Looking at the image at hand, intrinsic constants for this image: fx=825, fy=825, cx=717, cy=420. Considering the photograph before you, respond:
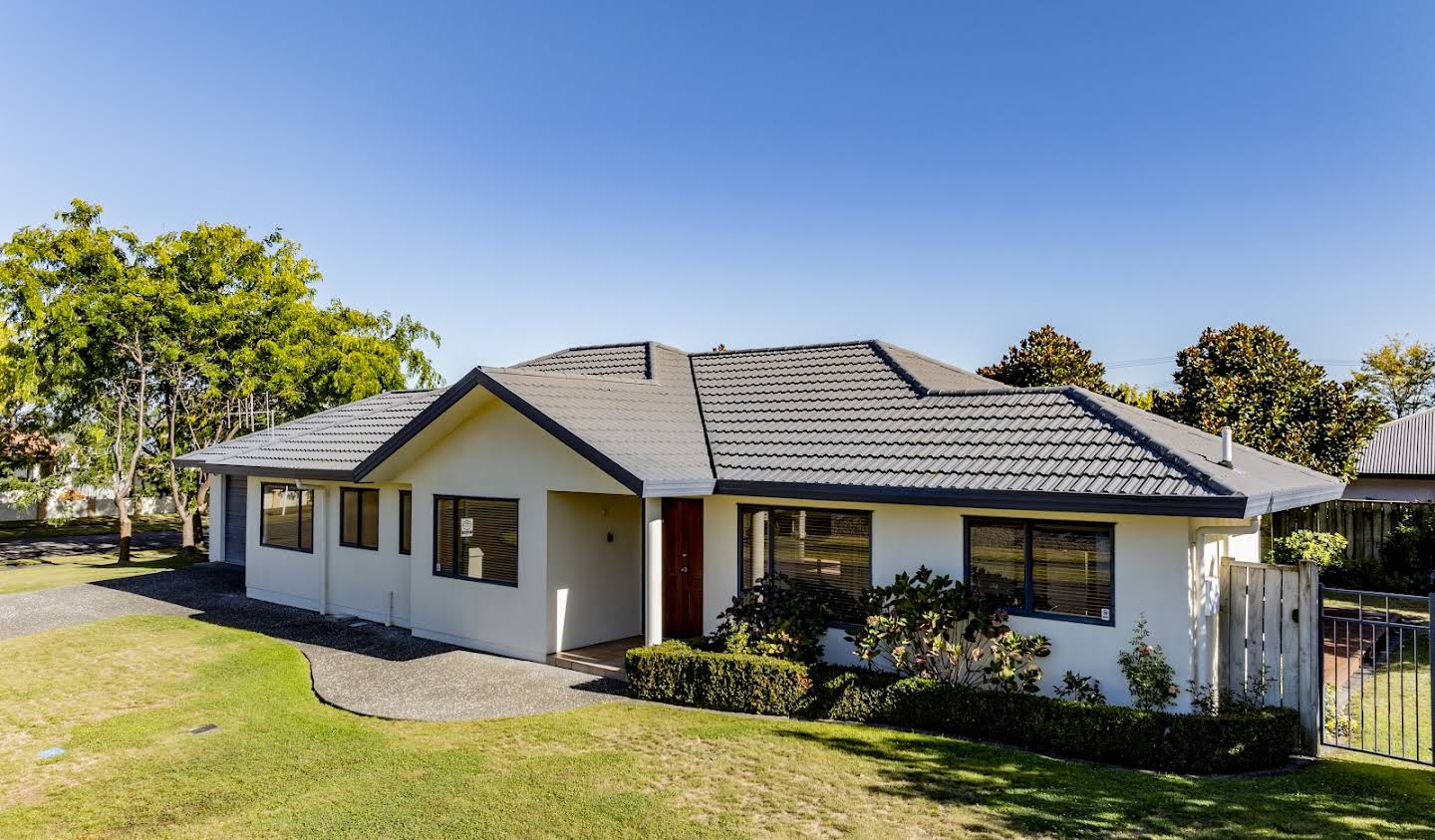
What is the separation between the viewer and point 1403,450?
29.0 m

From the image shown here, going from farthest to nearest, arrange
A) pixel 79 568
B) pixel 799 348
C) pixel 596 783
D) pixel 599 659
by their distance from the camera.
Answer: pixel 79 568 → pixel 799 348 → pixel 599 659 → pixel 596 783

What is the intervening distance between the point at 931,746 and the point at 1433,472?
2727 centimetres

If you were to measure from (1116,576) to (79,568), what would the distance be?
27423mm

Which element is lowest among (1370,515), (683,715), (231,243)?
(683,715)

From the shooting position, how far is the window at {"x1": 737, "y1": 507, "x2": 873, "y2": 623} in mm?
11258

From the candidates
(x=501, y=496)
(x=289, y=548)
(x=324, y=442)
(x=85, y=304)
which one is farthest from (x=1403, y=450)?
(x=85, y=304)

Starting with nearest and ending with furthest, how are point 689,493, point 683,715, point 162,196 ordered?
1. point 683,715
2. point 689,493
3. point 162,196

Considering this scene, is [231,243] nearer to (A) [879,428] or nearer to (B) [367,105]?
(B) [367,105]

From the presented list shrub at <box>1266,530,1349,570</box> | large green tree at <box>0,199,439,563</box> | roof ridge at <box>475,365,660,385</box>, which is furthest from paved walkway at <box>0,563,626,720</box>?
shrub at <box>1266,530,1349,570</box>

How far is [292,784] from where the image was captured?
316 inches

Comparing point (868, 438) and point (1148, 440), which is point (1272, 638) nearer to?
point (1148, 440)

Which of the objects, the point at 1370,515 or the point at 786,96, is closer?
the point at 786,96

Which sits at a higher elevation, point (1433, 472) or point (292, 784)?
point (1433, 472)

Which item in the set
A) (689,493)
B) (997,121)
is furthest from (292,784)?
(997,121)
